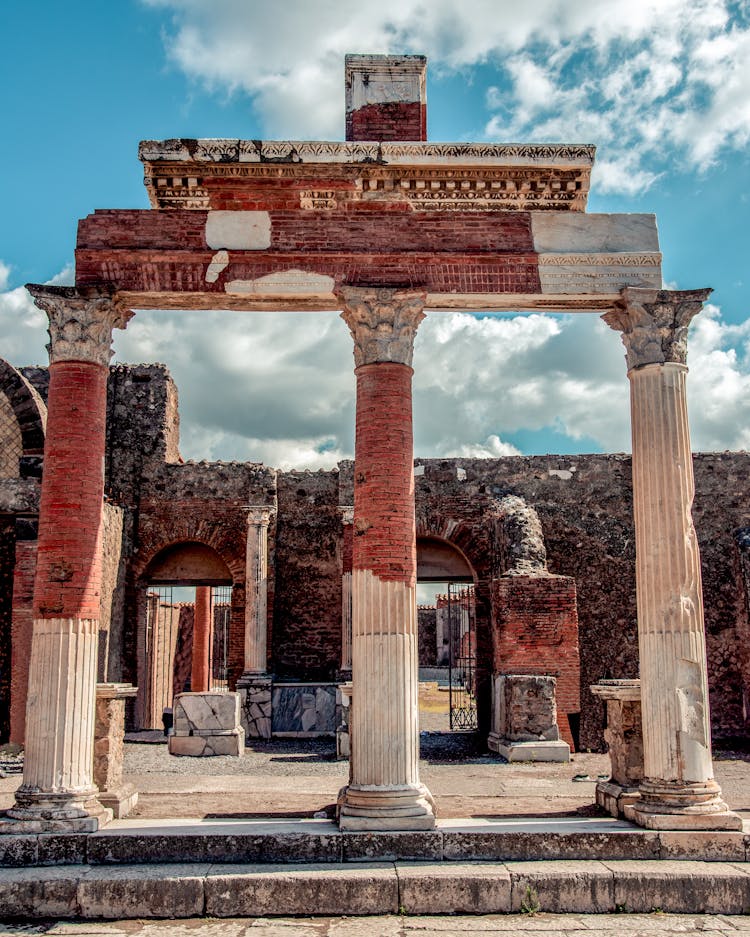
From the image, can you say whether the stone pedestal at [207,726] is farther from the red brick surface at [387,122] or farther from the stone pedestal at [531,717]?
the red brick surface at [387,122]

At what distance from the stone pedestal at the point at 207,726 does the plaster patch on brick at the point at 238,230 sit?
820cm

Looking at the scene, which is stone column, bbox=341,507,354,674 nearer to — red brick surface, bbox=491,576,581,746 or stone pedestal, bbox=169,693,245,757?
stone pedestal, bbox=169,693,245,757

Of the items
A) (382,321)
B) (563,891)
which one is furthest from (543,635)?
(563,891)

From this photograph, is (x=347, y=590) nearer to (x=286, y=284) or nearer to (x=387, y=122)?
(x=286, y=284)

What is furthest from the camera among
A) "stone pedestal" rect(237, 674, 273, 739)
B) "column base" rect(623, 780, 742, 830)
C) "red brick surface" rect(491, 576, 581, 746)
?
"stone pedestal" rect(237, 674, 273, 739)

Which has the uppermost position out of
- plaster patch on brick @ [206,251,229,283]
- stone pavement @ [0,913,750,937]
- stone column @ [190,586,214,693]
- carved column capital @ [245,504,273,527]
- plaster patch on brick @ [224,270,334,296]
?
plaster patch on brick @ [206,251,229,283]

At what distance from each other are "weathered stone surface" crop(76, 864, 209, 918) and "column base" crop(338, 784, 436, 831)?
1215 mm

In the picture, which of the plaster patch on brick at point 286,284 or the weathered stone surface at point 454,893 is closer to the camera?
the weathered stone surface at point 454,893

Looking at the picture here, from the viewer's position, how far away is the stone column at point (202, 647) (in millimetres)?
21797

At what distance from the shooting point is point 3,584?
13.8 metres

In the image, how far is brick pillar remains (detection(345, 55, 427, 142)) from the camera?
8680 mm

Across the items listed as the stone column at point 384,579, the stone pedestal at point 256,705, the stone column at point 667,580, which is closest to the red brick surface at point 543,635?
the stone pedestal at point 256,705

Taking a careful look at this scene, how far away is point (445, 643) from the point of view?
3528cm

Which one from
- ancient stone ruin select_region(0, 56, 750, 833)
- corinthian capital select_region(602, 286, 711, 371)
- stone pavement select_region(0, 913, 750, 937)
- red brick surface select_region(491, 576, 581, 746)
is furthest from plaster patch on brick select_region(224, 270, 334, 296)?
red brick surface select_region(491, 576, 581, 746)
